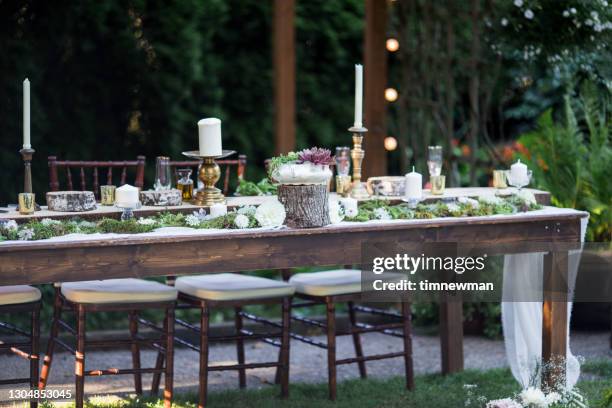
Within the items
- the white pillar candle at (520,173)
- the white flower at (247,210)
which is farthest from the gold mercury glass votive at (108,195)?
the white pillar candle at (520,173)

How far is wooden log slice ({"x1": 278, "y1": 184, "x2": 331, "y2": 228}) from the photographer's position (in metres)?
4.06

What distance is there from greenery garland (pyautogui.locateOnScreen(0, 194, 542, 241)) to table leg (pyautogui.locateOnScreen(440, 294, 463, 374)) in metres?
0.91

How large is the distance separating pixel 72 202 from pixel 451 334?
2169mm

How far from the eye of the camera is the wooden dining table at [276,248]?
379cm

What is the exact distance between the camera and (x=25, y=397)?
15.2 ft

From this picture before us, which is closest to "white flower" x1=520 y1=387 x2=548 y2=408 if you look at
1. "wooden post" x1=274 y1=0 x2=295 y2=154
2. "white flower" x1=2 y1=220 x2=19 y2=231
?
"white flower" x1=2 y1=220 x2=19 y2=231

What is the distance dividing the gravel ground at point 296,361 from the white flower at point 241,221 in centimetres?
152

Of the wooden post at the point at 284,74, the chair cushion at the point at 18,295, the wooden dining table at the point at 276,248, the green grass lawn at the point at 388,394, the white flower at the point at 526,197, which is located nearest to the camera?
the wooden dining table at the point at 276,248

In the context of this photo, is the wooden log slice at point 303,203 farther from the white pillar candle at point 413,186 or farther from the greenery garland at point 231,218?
the white pillar candle at point 413,186

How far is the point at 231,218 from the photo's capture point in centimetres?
411

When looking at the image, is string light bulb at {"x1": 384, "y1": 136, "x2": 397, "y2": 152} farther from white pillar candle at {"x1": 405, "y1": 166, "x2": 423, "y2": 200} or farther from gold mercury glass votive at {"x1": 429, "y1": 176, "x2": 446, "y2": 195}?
white pillar candle at {"x1": 405, "y1": 166, "x2": 423, "y2": 200}

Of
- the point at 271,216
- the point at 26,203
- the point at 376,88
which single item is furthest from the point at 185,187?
the point at 376,88

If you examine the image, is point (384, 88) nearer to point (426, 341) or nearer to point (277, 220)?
point (426, 341)

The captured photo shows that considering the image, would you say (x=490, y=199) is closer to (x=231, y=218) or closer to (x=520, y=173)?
(x=520, y=173)
